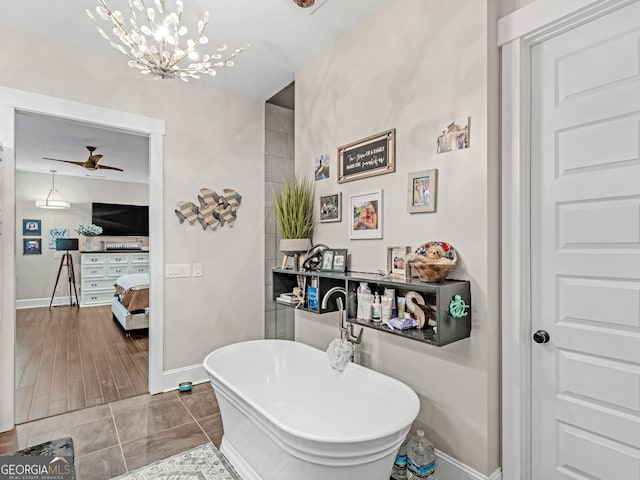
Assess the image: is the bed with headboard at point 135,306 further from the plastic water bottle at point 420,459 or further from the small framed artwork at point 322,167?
the plastic water bottle at point 420,459

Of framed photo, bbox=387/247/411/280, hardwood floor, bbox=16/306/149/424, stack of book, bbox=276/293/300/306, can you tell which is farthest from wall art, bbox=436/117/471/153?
hardwood floor, bbox=16/306/149/424

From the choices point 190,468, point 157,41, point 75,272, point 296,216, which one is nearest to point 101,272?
point 75,272

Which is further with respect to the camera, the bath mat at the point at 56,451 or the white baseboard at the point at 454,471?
the white baseboard at the point at 454,471

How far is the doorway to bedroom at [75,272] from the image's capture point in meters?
3.17

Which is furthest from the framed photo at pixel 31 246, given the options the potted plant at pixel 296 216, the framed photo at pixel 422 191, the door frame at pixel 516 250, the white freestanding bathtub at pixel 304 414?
the door frame at pixel 516 250

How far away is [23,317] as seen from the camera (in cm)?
583

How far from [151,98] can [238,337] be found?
2349 millimetres

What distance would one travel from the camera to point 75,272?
23.5 feet

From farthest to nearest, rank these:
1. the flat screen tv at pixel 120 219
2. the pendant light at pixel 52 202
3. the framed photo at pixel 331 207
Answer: the flat screen tv at pixel 120 219, the pendant light at pixel 52 202, the framed photo at pixel 331 207

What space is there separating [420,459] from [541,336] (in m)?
0.87

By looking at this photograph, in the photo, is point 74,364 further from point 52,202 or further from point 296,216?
point 52,202

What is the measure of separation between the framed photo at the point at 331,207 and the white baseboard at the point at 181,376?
184 cm

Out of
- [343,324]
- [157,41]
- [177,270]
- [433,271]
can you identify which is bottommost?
[343,324]

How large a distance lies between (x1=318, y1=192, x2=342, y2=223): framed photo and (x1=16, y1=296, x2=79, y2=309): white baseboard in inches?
270
